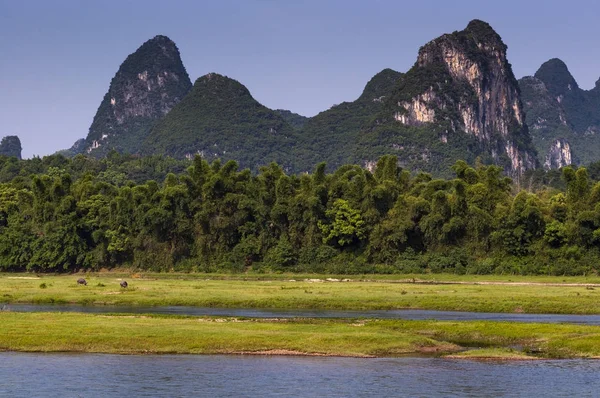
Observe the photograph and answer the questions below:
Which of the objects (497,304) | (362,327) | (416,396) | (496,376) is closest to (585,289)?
(497,304)

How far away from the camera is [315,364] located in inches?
1401

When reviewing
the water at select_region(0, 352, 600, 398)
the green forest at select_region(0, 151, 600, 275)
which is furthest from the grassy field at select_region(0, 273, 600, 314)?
the water at select_region(0, 352, 600, 398)

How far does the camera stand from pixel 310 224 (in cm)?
9844

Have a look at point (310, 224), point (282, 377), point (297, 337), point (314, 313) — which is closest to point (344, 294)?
point (314, 313)

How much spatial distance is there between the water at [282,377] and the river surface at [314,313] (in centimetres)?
1484

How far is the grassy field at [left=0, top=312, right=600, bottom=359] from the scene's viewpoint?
38344 millimetres

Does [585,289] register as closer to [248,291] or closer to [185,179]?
[248,291]

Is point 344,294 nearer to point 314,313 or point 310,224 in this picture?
point 314,313

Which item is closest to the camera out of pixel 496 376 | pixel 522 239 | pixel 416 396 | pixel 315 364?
pixel 416 396

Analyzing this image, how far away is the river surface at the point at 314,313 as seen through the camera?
51.4 metres

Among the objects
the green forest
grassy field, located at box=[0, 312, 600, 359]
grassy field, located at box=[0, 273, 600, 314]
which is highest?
the green forest

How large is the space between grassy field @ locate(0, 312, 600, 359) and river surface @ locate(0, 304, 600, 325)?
592 cm

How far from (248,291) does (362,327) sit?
77.2 ft

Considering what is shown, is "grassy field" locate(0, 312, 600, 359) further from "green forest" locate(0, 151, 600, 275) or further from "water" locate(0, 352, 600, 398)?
"green forest" locate(0, 151, 600, 275)
